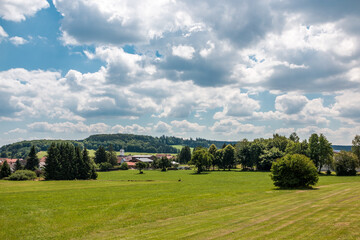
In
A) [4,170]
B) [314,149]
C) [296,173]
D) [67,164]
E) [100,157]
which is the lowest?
[4,170]

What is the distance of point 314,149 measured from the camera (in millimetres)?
81688

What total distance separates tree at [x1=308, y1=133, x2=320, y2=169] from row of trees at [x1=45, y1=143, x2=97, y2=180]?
2734 inches

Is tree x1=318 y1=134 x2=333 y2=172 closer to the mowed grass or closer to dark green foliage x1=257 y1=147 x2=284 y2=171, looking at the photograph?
dark green foliage x1=257 y1=147 x2=284 y2=171

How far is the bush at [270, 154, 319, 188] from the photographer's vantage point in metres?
40.0

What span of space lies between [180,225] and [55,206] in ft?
50.2

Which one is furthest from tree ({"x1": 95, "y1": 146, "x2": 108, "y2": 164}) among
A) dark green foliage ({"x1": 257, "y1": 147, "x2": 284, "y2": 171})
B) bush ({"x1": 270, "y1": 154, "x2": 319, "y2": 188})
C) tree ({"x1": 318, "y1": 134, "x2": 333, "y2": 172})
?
bush ({"x1": 270, "y1": 154, "x2": 319, "y2": 188})

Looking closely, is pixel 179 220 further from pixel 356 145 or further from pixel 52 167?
pixel 356 145

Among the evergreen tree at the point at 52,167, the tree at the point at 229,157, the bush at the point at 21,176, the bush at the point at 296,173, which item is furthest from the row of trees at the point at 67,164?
the bush at the point at 296,173

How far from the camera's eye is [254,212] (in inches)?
854

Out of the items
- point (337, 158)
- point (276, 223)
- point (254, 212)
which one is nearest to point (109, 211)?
point (254, 212)

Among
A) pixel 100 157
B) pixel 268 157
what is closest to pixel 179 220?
pixel 268 157

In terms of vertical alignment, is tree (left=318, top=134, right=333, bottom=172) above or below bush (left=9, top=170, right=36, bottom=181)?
above

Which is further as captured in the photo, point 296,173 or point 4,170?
point 4,170

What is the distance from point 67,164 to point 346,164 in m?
82.4
